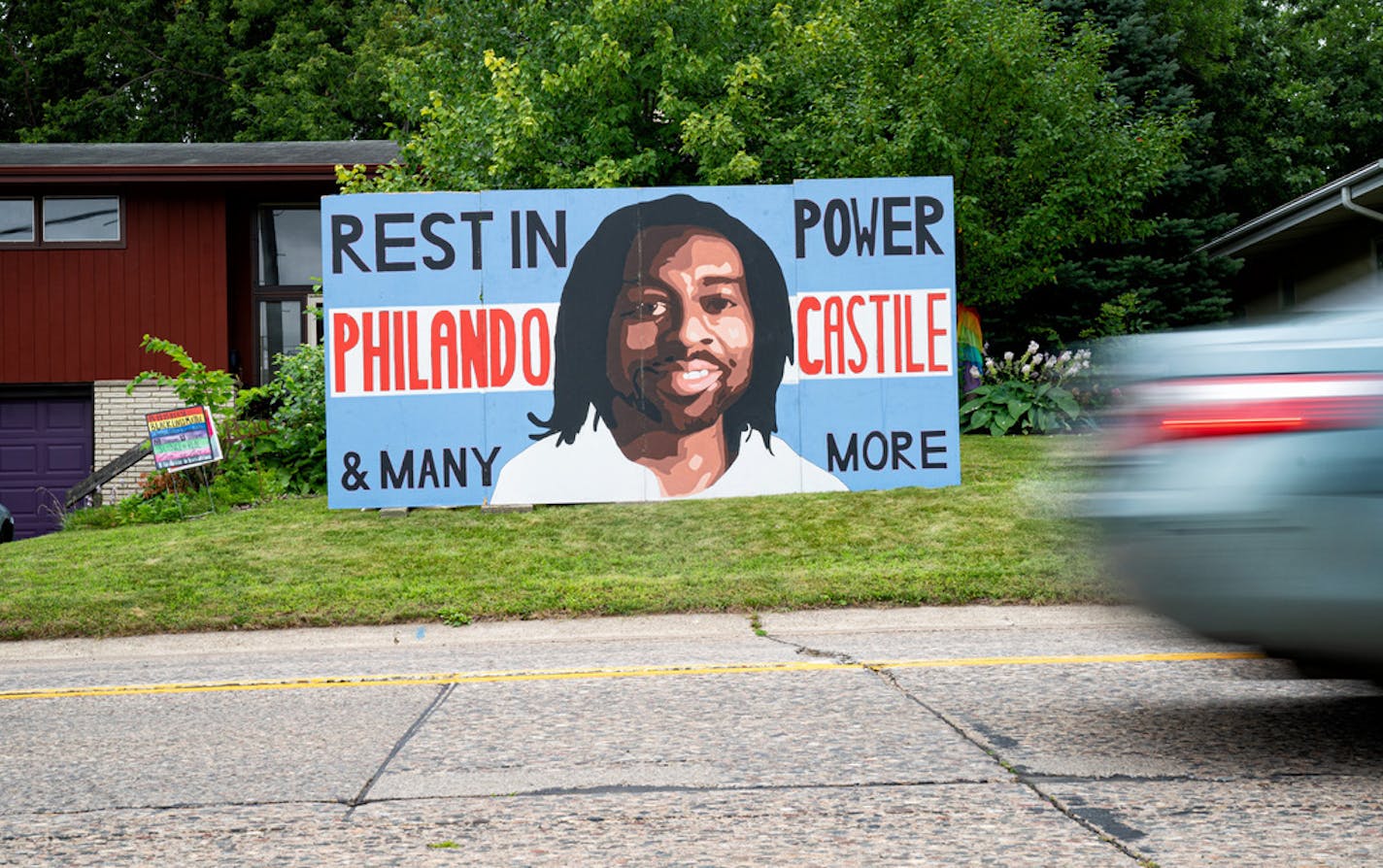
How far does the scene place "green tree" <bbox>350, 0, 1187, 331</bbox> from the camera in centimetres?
1830

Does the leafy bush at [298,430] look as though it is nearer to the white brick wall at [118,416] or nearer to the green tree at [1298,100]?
the white brick wall at [118,416]

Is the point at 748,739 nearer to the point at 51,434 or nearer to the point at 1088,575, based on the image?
the point at 1088,575

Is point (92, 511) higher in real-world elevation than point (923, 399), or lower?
lower

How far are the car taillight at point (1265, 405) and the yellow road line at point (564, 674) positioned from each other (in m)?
2.45

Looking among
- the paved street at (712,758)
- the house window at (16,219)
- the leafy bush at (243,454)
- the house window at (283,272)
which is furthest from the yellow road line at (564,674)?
the house window at (16,219)

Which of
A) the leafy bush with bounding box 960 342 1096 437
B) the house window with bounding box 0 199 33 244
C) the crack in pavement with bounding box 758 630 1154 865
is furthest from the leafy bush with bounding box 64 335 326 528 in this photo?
the crack in pavement with bounding box 758 630 1154 865

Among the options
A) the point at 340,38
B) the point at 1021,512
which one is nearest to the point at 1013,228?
the point at 1021,512

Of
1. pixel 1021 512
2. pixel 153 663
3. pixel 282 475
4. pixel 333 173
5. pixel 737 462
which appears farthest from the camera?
pixel 333 173

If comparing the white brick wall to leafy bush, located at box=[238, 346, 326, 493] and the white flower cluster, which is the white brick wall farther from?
the white flower cluster

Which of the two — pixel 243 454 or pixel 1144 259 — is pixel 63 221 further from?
pixel 1144 259

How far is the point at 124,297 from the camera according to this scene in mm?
21719

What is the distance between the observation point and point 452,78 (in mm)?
22062

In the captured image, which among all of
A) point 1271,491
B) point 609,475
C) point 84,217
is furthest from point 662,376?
point 84,217

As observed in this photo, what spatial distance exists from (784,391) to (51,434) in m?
14.5
